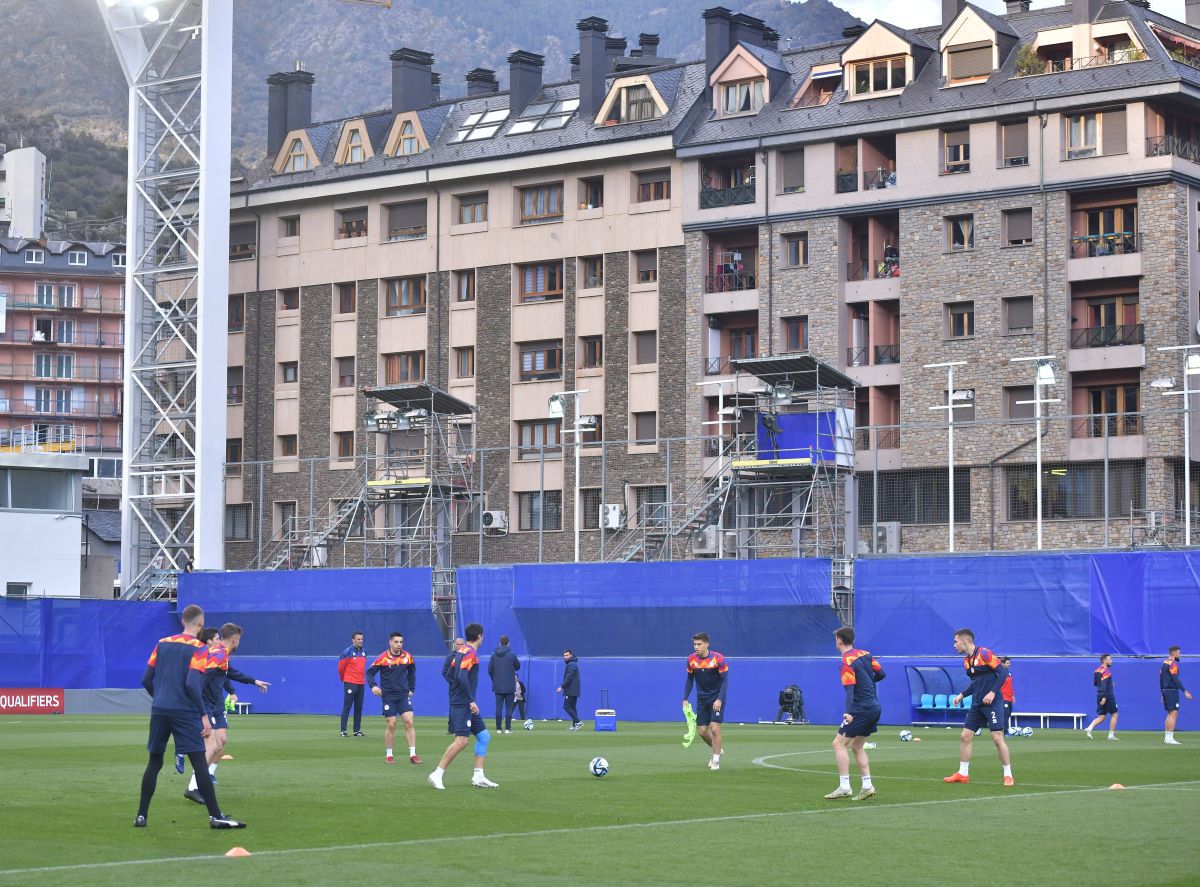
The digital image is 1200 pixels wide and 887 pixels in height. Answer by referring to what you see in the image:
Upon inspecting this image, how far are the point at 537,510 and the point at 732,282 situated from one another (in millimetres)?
11519

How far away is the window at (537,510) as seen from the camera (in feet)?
233

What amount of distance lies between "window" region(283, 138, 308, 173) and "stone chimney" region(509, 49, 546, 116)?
33.0 feet

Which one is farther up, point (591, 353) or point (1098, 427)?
point (591, 353)

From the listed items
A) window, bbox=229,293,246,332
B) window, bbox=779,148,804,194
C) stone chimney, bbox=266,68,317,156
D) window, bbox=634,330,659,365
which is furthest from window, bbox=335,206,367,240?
window, bbox=779,148,804,194

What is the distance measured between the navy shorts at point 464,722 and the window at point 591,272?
5003cm

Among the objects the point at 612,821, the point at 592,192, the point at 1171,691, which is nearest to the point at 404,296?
the point at 592,192

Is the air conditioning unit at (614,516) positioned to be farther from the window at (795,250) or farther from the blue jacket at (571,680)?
the blue jacket at (571,680)

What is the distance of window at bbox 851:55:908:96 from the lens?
66.8 meters

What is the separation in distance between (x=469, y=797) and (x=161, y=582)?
164 feet

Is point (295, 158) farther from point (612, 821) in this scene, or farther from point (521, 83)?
point (612, 821)

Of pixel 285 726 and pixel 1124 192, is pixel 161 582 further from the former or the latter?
pixel 1124 192

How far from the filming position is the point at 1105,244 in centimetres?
6191

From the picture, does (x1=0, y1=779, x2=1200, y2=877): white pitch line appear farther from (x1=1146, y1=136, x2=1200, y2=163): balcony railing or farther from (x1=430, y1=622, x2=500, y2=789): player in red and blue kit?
(x1=1146, y1=136, x2=1200, y2=163): balcony railing

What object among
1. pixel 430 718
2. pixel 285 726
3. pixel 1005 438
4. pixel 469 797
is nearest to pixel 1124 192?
pixel 1005 438
